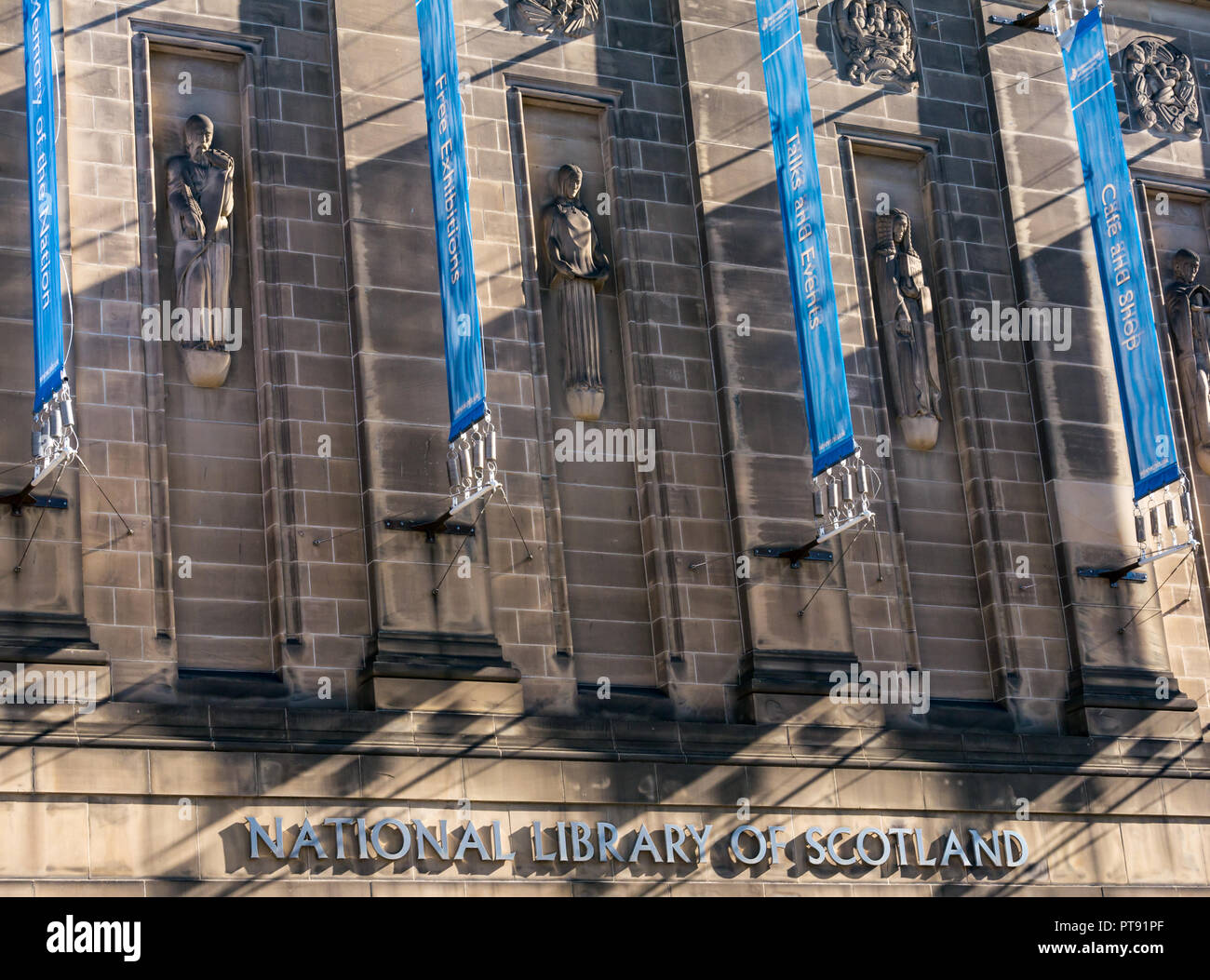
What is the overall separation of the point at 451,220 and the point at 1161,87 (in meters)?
13.8

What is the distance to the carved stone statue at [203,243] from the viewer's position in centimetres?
2658

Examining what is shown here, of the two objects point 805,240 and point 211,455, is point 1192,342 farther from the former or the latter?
point 211,455

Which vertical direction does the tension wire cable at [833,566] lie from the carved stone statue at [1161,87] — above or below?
below

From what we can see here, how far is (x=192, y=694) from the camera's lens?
2488 cm

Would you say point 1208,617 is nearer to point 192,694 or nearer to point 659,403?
point 659,403

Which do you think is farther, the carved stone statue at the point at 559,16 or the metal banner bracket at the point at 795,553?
the carved stone statue at the point at 559,16

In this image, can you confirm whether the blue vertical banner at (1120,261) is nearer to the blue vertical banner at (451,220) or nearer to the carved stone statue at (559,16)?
the carved stone statue at (559,16)

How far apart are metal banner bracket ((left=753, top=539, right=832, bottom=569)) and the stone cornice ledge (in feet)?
7.48

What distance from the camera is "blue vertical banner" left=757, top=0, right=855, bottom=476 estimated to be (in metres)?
27.2

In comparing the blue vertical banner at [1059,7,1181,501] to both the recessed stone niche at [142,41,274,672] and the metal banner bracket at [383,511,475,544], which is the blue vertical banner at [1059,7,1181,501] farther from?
the recessed stone niche at [142,41,274,672]

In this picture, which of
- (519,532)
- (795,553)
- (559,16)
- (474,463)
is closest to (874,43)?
(559,16)

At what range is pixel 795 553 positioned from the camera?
92.5ft

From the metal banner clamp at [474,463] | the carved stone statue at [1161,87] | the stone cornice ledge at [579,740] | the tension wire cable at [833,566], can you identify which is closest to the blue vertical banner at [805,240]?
the tension wire cable at [833,566]

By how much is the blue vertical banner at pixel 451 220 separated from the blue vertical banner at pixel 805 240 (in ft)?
14.0
